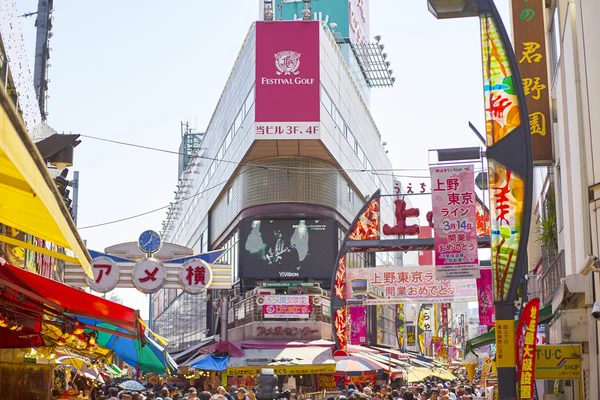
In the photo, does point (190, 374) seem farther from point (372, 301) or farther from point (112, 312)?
point (112, 312)

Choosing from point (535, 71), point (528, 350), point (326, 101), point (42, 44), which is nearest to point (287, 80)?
point (326, 101)

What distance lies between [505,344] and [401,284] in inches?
725

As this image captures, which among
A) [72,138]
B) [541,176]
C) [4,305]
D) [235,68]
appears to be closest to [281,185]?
[235,68]

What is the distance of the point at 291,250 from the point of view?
1786 inches

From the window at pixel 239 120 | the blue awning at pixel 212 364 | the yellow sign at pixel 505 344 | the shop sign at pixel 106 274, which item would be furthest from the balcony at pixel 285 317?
the yellow sign at pixel 505 344

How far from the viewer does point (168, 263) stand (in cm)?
2823

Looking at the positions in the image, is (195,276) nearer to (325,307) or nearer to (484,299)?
(484,299)

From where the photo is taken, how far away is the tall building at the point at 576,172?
12539mm

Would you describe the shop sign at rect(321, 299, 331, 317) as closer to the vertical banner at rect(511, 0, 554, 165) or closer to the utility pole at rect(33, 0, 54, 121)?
the utility pole at rect(33, 0, 54, 121)

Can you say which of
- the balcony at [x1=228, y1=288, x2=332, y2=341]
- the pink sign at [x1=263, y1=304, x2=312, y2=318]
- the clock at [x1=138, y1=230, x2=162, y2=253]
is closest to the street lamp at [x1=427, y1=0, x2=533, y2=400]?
the clock at [x1=138, y1=230, x2=162, y2=253]

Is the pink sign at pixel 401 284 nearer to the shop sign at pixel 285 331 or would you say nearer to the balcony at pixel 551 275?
the balcony at pixel 551 275

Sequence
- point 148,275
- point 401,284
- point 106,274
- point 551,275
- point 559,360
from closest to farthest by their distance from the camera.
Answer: point 559,360 → point 551,275 → point 148,275 → point 106,274 → point 401,284

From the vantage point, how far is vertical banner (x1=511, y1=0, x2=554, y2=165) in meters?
18.0

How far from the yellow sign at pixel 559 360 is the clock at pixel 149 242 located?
16.4 metres
